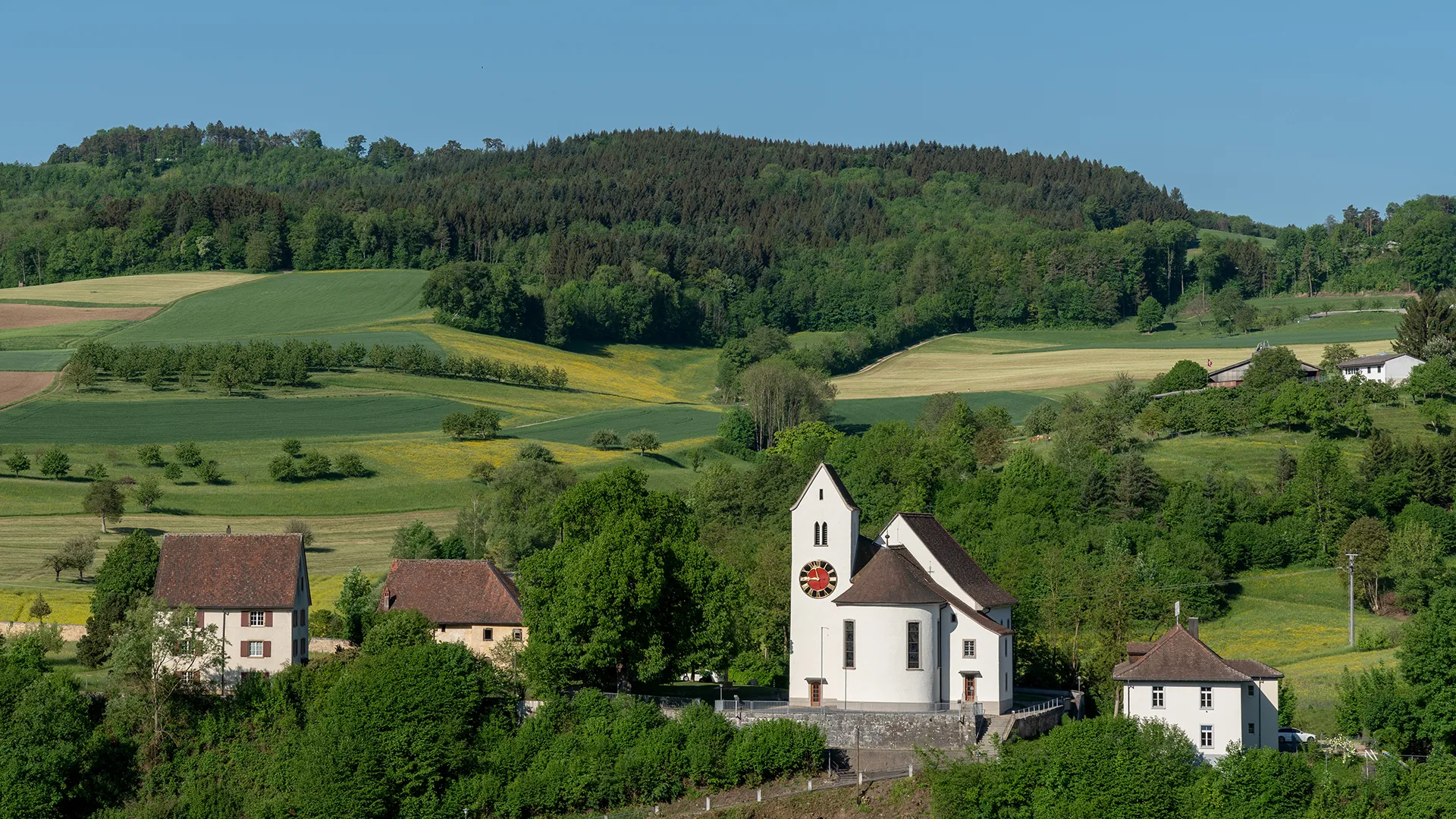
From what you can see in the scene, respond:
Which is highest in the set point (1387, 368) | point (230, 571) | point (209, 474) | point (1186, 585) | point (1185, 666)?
point (1387, 368)

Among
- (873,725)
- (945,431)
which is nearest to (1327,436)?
(945,431)

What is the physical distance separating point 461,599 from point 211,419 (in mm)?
53631

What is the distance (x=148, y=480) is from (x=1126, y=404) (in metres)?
68.2

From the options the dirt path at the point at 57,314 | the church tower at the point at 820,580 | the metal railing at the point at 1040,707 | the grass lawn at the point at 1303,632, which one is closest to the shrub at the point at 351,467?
the church tower at the point at 820,580

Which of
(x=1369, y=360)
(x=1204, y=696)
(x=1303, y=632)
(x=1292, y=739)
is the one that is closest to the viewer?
(x=1204, y=696)

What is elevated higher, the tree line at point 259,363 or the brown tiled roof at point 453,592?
the tree line at point 259,363

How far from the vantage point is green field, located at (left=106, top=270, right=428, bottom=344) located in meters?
157

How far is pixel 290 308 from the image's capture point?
171 metres

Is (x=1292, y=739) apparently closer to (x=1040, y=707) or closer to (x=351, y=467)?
(x=1040, y=707)

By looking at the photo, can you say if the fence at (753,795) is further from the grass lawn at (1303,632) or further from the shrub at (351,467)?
the shrub at (351,467)

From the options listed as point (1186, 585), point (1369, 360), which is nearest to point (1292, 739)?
point (1186, 585)

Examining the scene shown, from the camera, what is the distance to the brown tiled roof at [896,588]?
66.7m

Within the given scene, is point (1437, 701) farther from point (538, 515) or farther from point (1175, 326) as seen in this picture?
point (1175, 326)

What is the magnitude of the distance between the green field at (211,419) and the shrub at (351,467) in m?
7.96
